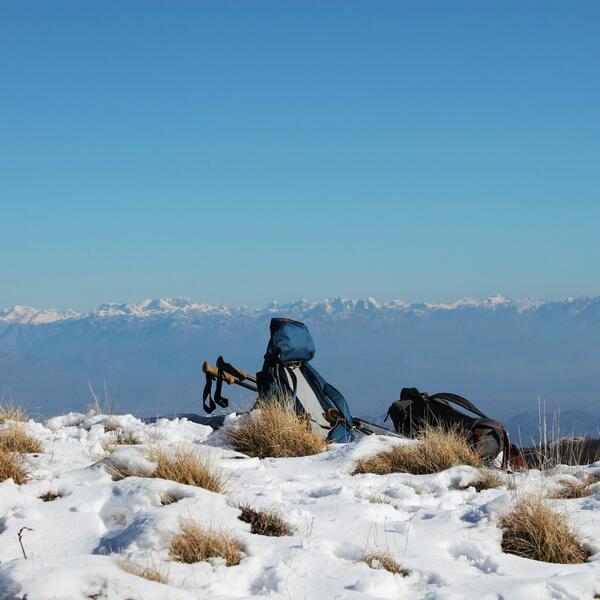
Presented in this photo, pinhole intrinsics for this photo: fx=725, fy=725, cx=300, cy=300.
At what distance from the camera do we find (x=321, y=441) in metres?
7.97

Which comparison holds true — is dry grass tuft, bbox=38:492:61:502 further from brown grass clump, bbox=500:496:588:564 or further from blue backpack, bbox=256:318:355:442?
blue backpack, bbox=256:318:355:442

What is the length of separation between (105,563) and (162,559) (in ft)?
1.88

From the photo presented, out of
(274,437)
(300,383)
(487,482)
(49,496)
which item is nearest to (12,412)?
(274,437)

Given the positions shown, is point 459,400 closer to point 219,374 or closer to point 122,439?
point 219,374

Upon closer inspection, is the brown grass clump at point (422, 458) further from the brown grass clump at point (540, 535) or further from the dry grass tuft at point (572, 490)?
the brown grass clump at point (540, 535)

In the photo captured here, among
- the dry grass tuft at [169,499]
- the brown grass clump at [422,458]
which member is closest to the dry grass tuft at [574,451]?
the brown grass clump at [422,458]

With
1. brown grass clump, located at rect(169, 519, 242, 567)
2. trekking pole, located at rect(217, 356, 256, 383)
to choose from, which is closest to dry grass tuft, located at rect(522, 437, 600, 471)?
trekking pole, located at rect(217, 356, 256, 383)

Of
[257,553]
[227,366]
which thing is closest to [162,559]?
[257,553]

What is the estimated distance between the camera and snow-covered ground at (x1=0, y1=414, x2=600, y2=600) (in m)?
3.81

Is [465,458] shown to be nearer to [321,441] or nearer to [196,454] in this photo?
[321,441]

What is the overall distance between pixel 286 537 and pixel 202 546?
598 millimetres

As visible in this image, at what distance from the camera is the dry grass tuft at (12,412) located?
880cm

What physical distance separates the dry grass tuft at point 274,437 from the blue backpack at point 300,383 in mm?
1117

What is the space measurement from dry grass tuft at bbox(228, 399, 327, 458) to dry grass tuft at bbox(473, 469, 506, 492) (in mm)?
1934
